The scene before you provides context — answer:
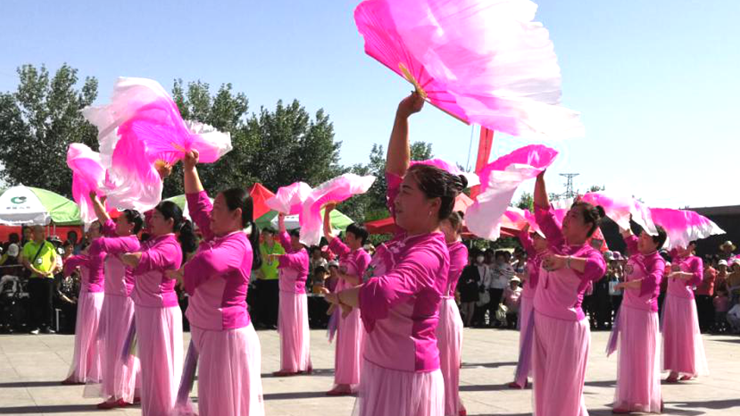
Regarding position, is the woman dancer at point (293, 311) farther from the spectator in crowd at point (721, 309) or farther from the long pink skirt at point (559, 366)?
the spectator in crowd at point (721, 309)

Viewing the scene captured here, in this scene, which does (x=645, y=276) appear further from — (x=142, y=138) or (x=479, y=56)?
(x=479, y=56)

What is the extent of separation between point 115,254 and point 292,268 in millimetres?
3259

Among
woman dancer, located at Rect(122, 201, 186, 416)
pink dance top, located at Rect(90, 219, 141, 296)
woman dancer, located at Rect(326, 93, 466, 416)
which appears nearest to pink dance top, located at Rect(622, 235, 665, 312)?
woman dancer, located at Rect(122, 201, 186, 416)

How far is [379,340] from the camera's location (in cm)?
385

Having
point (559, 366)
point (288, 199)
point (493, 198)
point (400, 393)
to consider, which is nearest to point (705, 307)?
point (288, 199)

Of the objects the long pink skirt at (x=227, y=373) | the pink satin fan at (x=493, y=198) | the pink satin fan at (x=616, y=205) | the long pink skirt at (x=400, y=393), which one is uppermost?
the pink satin fan at (x=616, y=205)

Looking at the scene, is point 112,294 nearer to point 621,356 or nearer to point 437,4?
point 621,356

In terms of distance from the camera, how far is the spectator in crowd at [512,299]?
→ 763 inches

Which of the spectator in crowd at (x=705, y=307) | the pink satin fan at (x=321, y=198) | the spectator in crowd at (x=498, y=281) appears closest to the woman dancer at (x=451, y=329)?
the pink satin fan at (x=321, y=198)

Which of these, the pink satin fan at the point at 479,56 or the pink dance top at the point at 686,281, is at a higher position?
the pink satin fan at the point at 479,56

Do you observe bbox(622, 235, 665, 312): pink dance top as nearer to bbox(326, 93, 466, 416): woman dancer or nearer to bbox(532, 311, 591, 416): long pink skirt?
bbox(532, 311, 591, 416): long pink skirt

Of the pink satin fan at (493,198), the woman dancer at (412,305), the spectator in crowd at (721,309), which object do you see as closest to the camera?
the woman dancer at (412,305)

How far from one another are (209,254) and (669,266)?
770 cm

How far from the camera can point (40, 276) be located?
16.3 metres
